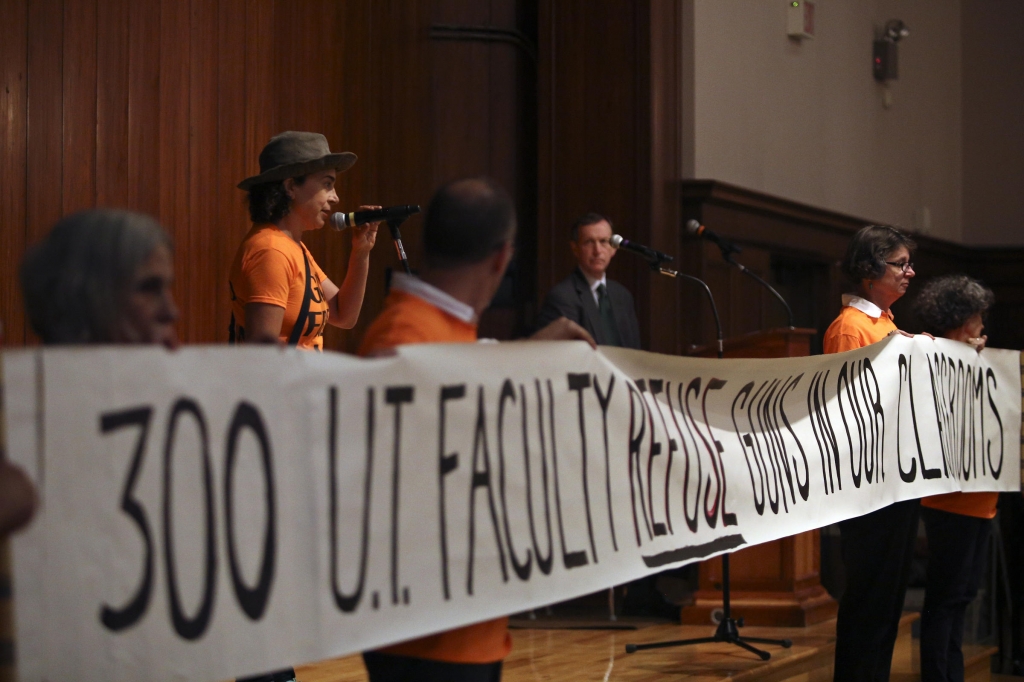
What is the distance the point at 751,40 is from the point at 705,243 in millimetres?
1588

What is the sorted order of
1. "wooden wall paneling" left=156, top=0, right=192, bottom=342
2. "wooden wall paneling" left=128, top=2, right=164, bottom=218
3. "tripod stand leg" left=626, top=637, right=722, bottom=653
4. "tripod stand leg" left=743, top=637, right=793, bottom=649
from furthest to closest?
"tripod stand leg" left=743, top=637, right=793, bottom=649 → "tripod stand leg" left=626, top=637, right=722, bottom=653 → "wooden wall paneling" left=156, top=0, right=192, bottom=342 → "wooden wall paneling" left=128, top=2, right=164, bottom=218

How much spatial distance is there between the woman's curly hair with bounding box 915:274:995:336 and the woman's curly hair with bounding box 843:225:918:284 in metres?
0.41

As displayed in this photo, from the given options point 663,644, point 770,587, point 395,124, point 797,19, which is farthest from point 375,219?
point 797,19

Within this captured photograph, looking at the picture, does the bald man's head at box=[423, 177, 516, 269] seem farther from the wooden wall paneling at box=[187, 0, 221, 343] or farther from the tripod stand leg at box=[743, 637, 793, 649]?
the tripod stand leg at box=[743, 637, 793, 649]

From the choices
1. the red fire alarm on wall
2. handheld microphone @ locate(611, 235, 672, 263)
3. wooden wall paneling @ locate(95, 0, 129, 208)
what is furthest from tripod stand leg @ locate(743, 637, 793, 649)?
the red fire alarm on wall

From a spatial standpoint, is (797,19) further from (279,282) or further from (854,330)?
(279,282)

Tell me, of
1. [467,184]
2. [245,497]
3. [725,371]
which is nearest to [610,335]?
[725,371]

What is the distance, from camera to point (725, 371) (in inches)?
110

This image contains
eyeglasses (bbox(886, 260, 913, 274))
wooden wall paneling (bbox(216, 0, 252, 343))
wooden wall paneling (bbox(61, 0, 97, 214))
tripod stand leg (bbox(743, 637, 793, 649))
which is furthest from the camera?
tripod stand leg (bbox(743, 637, 793, 649))

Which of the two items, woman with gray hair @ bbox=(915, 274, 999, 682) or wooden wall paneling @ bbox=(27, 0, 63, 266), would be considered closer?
wooden wall paneling @ bbox=(27, 0, 63, 266)

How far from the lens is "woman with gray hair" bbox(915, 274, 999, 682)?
3.77 m

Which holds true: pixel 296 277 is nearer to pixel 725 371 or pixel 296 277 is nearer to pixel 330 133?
pixel 725 371

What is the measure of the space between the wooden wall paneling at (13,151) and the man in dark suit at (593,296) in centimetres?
207

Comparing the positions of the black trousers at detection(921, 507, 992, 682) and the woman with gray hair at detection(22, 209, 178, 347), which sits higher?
the woman with gray hair at detection(22, 209, 178, 347)
